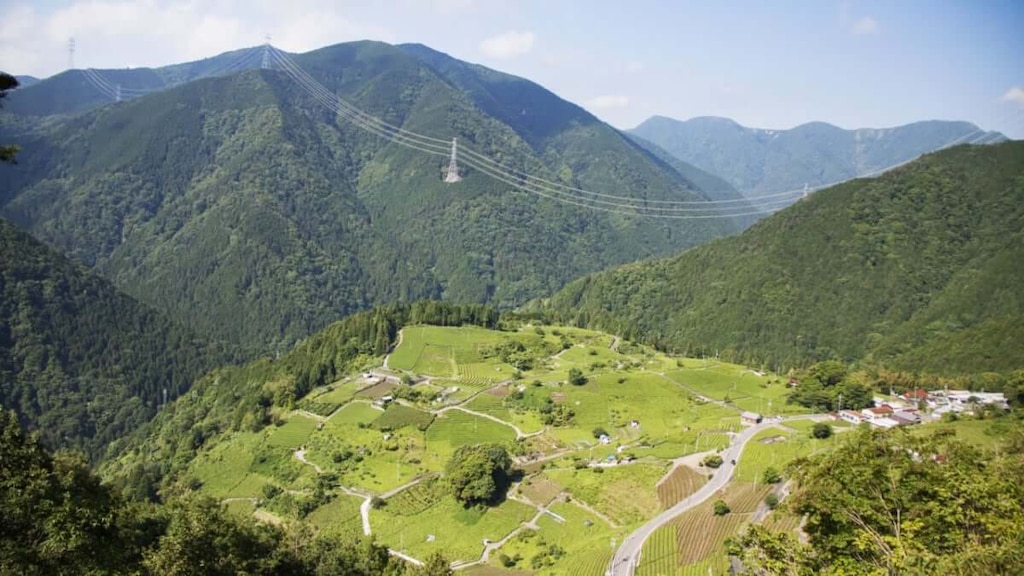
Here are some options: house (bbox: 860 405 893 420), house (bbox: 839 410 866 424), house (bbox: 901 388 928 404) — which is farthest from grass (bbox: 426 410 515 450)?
house (bbox: 901 388 928 404)

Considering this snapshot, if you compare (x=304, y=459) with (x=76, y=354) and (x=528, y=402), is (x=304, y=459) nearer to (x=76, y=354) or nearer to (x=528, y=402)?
(x=528, y=402)

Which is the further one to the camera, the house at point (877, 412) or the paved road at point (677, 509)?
the house at point (877, 412)

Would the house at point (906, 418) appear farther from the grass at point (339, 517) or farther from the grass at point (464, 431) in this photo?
the grass at point (339, 517)

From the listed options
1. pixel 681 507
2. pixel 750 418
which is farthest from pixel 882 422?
pixel 681 507

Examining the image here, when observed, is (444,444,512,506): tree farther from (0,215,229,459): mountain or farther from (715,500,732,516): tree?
(0,215,229,459): mountain

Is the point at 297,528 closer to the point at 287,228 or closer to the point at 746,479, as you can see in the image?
the point at 746,479

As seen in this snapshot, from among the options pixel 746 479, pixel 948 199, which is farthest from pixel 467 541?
pixel 948 199

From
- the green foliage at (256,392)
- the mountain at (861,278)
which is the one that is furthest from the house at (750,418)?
the mountain at (861,278)
